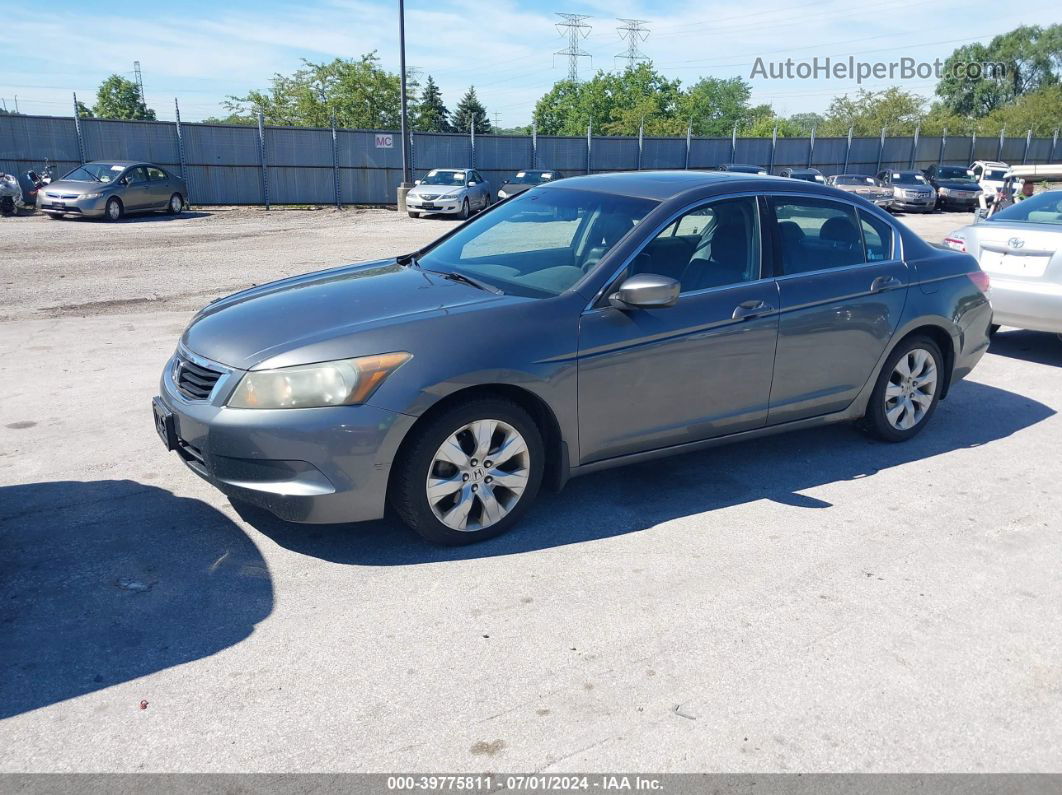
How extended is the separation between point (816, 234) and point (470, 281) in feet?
7.08

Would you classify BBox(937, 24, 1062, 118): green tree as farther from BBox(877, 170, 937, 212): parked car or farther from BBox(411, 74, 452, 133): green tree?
BBox(877, 170, 937, 212): parked car

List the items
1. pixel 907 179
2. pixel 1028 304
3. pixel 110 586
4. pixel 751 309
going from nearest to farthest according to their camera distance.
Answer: pixel 110 586 < pixel 751 309 < pixel 1028 304 < pixel 907 179

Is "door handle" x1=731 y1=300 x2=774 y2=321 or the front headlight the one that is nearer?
the front headlight

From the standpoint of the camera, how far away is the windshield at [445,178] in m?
25.8

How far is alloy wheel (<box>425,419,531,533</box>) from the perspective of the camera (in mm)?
3988

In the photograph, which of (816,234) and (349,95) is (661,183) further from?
(349,95)

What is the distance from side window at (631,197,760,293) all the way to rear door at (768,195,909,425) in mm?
188

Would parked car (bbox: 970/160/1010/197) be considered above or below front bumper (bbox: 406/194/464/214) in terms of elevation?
above

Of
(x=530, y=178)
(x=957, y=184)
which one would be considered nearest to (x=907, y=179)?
(x=957, y=184)

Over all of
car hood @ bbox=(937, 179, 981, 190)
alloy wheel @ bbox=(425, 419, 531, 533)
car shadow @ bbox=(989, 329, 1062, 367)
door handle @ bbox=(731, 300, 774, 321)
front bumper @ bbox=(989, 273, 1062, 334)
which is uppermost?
car hood @ bbox=(937, 179, 981, 190)

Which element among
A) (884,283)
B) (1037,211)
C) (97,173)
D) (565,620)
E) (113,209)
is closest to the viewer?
(565,620)

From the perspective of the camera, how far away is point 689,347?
4.58m

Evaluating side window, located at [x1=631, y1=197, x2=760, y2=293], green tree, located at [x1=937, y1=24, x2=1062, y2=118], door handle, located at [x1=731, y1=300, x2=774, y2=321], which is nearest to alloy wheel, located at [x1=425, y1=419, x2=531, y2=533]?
side window, located at [x1=631, y1=197, x2=760, y2=293]

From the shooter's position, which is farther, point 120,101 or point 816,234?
point 120,101
